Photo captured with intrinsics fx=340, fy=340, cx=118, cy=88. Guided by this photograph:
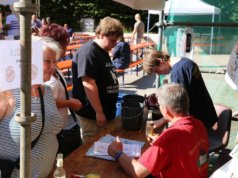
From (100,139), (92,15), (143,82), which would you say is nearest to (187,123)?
(100,139)

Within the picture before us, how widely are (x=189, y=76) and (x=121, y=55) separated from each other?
505 cm

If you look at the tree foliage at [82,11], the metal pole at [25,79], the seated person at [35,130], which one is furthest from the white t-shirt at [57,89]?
the tree foliage at [82,11]

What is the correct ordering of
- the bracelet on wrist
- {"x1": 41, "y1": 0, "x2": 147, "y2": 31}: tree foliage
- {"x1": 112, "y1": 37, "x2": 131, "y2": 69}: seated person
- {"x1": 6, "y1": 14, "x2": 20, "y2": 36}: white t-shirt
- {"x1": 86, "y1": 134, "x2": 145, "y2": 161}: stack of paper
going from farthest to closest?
{"x1": 41, "y1": 0, "x2": 147, "y2": 31}: tree foliage, {"x1": 6, "y1": 14, "x2": 20, "y2": 36}: white t-shirt, {"x1": 112, "y1": 37, "x2": 131, "y2": 69}: seated person, {"x1": 86, "y1": 134, "x2": 145, "y2": 161}: stack of paper, the bracelet on wrist

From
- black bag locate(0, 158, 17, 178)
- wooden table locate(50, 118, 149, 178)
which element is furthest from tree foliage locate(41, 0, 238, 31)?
black bag locate(0, 158, 17, 178)

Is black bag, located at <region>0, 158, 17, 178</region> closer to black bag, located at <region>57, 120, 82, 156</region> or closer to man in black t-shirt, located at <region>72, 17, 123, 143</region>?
black bag, located at <region>57, 120, 82, 156</region>

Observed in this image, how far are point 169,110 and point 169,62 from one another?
2.89 feet

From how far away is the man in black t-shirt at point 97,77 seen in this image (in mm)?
2795

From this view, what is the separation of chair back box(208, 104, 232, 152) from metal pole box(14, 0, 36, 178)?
254 centimetres

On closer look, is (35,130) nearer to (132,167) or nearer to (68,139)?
(132,167)

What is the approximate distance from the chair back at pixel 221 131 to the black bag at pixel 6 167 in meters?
2.13

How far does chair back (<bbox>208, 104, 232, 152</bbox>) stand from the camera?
331 cm

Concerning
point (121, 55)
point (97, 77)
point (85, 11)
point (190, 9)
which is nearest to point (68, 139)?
point (97, 77)

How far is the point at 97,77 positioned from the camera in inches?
113

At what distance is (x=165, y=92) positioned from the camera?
2078mm
